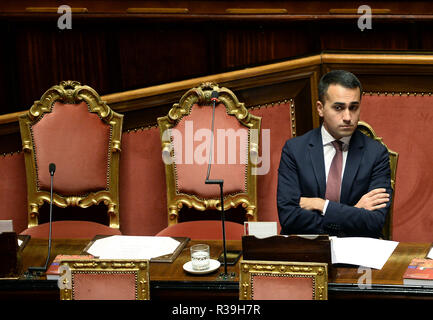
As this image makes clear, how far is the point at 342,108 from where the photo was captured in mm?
2365

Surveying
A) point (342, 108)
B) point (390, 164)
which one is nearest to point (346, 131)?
point (342, 108)

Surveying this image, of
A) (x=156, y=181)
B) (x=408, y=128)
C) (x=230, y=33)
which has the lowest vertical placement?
(x=156, y=181)

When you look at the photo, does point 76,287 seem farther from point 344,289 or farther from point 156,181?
point 156,181

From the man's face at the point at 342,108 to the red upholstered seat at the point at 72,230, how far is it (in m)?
→ 1.03

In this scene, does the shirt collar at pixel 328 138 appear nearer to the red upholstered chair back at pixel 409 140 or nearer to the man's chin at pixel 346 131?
the man's chin at pixel 346 131

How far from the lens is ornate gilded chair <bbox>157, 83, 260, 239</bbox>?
2873 millimetres

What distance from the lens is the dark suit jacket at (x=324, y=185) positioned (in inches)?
89.6

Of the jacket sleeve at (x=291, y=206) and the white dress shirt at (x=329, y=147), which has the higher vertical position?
the white dress shirt at (x=329, y=147)

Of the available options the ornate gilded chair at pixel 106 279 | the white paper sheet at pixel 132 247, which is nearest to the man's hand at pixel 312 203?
the white paper sheet at pixel 132 247

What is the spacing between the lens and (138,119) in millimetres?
3146

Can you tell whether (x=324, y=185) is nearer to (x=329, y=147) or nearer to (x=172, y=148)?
(x=329, y=147)

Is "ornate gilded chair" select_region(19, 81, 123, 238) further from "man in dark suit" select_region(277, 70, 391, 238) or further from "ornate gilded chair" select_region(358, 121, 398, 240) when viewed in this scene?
"ornate gilded chair" select_region(358, 121, 398, 240)

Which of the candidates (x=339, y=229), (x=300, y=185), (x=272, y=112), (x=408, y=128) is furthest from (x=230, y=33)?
(x=339, y=229)
